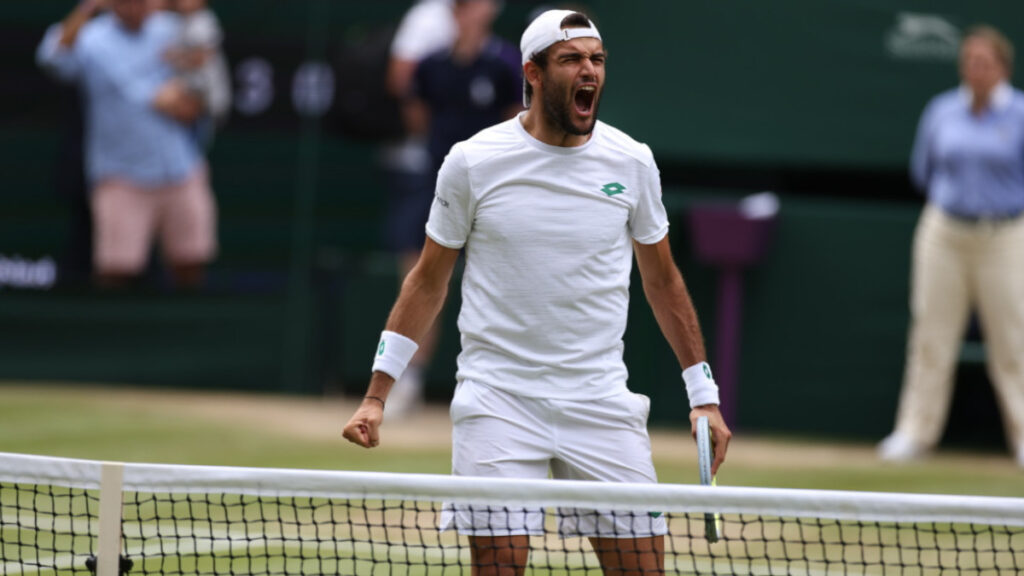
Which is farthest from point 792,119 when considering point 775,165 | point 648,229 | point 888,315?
point 648,229

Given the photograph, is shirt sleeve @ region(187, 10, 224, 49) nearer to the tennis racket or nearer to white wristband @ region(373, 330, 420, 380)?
white wristband @ region(373, 330, 420, 380)

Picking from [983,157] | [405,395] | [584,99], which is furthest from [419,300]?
[405,395]

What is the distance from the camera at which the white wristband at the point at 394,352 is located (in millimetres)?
4613

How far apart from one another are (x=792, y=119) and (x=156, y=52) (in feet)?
14.7

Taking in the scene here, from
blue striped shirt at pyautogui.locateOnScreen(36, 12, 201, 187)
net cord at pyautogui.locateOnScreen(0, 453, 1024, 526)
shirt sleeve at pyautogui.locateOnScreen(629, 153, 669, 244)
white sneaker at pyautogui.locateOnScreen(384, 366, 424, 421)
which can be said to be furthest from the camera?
blue striped shirt at pyautogui.locateOnScreen(36, 12, 201, 187)

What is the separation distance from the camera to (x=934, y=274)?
9578 mm

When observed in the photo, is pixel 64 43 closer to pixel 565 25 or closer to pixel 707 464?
pixel 565 25

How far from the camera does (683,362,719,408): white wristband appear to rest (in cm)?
468

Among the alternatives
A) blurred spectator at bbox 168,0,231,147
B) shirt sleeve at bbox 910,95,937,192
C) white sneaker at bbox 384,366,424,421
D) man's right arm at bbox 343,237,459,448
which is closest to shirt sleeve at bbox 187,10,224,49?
blurred spectator at bbox 168,0,231,147

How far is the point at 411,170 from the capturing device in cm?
1142

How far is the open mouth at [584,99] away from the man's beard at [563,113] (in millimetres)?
11

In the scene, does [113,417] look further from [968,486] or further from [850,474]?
[968,486]

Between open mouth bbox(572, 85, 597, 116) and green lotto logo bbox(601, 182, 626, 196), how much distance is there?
0.78 feet

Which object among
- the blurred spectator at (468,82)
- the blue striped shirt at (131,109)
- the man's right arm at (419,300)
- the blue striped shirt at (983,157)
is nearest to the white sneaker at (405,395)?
the blurred spectator at (468,82)
